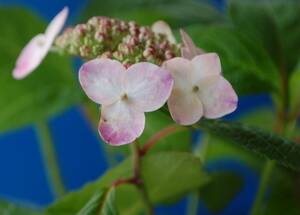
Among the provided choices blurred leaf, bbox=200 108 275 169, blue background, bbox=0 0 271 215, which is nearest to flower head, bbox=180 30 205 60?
blurred leaf, bbox=200 108 275 169

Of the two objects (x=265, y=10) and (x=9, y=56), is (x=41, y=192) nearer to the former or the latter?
(x=9, y=56)

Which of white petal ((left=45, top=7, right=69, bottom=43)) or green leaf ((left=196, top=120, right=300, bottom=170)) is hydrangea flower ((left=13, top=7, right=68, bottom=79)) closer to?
white petal ((left=45, top=7, right=69, bottom=43))

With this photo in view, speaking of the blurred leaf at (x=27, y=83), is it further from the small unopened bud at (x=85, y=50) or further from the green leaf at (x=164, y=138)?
the small unopened bud at (x=85, y=50)

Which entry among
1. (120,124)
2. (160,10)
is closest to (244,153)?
(160,10)

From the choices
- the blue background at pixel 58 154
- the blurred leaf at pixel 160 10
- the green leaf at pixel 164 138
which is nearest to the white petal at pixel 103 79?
the green leaf at pixel 164 138

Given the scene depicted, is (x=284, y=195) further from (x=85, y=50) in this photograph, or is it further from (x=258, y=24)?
(x=85, y=50)
